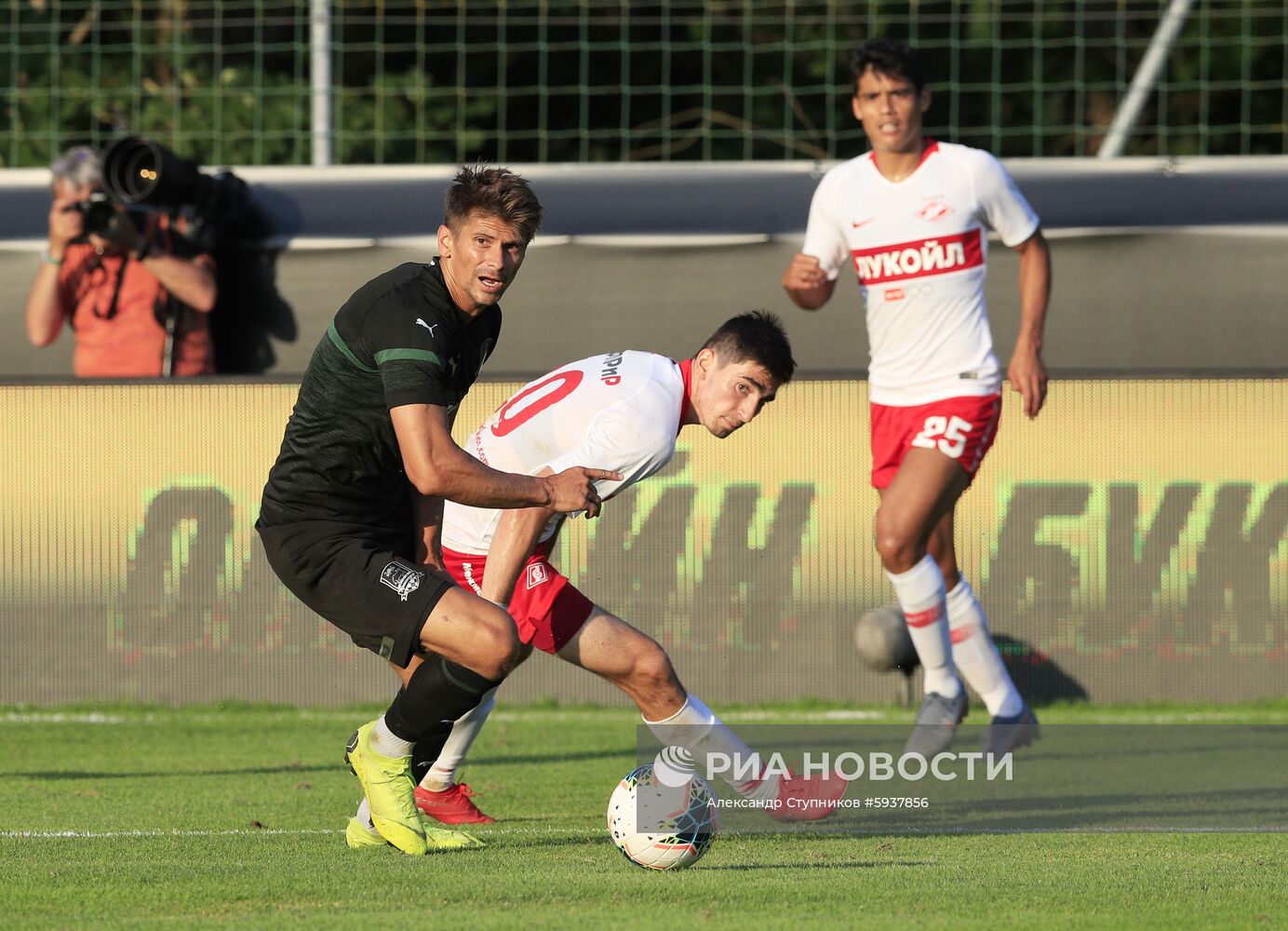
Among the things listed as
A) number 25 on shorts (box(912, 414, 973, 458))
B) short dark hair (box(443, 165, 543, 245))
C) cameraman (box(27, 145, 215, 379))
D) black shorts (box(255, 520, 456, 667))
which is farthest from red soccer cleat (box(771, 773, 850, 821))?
cameraman (box(27, 145, 215, 379))

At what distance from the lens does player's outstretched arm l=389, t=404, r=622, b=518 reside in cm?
489

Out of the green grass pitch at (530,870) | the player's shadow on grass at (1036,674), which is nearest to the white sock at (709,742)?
the green grass pitch at (530,870)

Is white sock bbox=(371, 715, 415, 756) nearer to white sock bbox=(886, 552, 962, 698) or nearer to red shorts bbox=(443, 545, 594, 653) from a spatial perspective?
red shorts bbox=(443, 545, 594, 653)

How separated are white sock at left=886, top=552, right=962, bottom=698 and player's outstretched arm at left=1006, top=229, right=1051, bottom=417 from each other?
683 mm

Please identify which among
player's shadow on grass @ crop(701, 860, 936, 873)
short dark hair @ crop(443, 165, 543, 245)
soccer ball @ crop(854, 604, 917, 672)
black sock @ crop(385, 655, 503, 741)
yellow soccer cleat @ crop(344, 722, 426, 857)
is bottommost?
soccer ball @ crop(854, 604, 917, 672)

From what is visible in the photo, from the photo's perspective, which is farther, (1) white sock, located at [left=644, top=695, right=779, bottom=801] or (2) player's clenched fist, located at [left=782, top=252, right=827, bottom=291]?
(2) player's clenched fist, located at [left=782, top=252, right=827, bottom=291]

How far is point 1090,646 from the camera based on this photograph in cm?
948

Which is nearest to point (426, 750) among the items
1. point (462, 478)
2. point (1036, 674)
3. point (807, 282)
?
point (462, 478)

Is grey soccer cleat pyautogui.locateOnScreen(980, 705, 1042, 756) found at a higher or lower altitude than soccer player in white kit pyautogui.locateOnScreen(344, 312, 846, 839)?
lower

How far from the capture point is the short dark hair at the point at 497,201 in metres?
5.11

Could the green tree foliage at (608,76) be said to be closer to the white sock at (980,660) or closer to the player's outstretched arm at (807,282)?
the player's outstretched arm at (807,282)

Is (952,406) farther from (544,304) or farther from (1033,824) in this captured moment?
(544,304)

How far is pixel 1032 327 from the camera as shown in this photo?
699 cm

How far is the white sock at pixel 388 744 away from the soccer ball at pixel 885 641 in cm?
431
